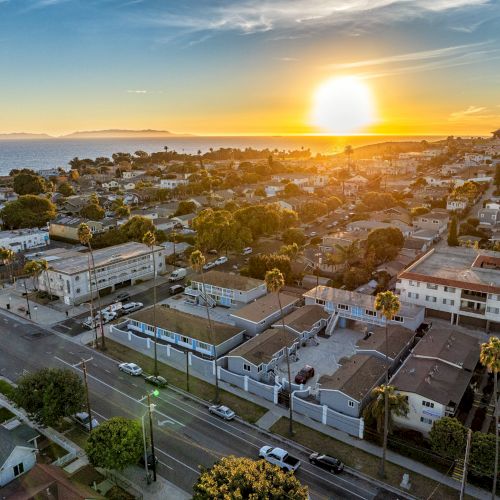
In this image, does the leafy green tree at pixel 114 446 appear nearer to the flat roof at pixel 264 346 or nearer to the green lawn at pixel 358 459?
the green lawn at pixel 358 459

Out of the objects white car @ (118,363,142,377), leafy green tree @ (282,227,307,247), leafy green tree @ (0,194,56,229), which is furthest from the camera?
leafy green tree @ (0,194,56,229)

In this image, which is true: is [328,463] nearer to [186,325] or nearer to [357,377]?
[357,377]

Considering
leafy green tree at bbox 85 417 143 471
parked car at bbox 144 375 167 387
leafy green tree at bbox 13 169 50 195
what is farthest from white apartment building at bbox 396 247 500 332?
leafy green tree at bbox 13 169 50 195

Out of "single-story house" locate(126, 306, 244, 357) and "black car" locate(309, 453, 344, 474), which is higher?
"single-story house" locate(126, 306, 244, 357)

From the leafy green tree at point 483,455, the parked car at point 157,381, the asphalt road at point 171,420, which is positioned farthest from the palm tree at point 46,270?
the leafy green tree at point 483,455

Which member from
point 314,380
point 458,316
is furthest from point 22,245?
point 458,316

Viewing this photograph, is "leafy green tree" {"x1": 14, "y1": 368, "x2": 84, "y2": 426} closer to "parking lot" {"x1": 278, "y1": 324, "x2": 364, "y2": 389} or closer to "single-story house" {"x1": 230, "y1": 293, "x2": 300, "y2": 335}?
"parking lot" {"x1": 278, "y1": 324, "x2": 364, "y2": 389}
